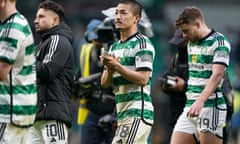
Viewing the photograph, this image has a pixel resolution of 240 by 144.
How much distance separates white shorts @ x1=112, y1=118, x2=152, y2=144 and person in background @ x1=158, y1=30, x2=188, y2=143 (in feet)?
6.00

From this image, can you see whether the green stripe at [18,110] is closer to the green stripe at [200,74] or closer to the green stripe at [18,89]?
the green stripe at [18,89]

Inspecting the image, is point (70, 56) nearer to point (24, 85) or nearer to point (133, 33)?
point (133, 33)

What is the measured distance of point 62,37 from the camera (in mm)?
10078

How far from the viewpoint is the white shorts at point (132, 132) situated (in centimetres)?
973

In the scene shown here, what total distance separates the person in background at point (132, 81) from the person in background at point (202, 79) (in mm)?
785

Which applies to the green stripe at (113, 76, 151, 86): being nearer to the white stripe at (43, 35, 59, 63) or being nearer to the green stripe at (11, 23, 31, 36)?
the white stripe at (43, 35, 59, 63)

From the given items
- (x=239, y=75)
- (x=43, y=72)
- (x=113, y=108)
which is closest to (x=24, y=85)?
(x=43, y=72)

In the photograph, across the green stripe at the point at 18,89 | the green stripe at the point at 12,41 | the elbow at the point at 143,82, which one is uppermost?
the green stripe at the point at 12,41

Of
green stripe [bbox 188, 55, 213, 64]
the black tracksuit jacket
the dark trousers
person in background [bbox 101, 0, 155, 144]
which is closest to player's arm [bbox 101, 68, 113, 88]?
person in background [bbox 101, 0, 155, 144]

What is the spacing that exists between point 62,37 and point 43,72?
1.77 ft

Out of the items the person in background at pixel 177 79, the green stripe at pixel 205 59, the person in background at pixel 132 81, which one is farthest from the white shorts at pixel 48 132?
the person in background at pixel 177 79

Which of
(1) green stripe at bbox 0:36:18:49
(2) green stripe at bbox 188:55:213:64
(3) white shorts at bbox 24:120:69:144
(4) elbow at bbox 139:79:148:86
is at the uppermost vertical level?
(1) green stripe at bbox 0:36:18:49

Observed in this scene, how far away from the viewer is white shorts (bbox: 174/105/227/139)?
34.3ft

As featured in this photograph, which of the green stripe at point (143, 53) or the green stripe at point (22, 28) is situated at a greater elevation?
the green stripe at point (22, 28)
